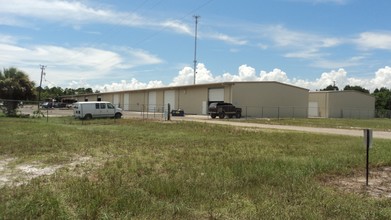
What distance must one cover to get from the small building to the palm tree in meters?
46.4

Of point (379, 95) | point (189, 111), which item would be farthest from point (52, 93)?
point (379, 95)

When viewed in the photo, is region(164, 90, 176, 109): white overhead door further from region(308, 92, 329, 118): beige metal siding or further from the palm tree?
the palm tree

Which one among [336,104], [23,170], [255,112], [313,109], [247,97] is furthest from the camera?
[313,109]

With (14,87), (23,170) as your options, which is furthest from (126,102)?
(23,170)

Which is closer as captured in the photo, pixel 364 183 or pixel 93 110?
pixel 364 183

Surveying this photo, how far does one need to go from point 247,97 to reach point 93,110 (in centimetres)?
2365

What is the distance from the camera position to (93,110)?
38062 mm

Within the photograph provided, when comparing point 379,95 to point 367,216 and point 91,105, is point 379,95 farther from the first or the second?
point 367,216

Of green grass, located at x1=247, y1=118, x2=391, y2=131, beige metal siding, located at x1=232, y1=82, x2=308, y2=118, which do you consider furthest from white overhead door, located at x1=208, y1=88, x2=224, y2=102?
green grass, located at x1=247, y1=118, x2=391, y2=131

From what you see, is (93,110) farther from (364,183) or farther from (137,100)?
(137,100)

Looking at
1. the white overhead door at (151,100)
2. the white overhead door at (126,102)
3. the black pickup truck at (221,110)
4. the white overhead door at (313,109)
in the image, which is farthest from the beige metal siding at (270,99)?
the white overhead door at (126,102)

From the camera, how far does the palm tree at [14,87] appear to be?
39156 millimetres

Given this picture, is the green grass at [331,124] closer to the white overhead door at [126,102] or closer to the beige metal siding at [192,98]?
the beige metal siding at [192,98]

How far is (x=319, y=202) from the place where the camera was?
673 cm
